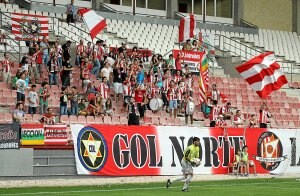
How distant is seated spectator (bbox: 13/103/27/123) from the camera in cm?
3107

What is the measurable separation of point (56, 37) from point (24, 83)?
7957mm

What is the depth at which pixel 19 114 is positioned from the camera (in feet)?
103

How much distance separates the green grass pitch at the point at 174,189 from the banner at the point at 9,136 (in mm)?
1593

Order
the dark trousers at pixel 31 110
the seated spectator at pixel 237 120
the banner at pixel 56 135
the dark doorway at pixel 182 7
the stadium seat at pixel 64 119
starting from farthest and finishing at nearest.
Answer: the dark doorway at pixel 182 7, the seated spectator at pixel 237 120, the stadium seat at pixel 64 119, the dark trousers at pixel 31 110, the banner at pixel 56 135

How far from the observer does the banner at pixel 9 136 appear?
92.9 feet

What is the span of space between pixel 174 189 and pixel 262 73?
11.8 meters

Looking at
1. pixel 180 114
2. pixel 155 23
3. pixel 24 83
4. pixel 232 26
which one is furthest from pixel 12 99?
pixel 232 26

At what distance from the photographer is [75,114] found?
3469 centimetres

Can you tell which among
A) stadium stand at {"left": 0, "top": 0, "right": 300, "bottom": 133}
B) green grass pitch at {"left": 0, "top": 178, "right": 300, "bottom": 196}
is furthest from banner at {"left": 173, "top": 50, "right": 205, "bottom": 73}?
green grass pitch at {"left": 0, "top": 178, "right": 300, "bottom": 196}

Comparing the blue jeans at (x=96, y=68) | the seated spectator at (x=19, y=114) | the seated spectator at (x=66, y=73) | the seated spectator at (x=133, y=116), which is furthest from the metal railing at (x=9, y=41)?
the seated spectator at (x=19, y=114)

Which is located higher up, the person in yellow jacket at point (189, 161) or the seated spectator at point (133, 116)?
the seated spectator at point (133, 116)

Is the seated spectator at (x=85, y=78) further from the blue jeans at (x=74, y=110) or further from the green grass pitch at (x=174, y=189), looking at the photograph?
the green grass pitch at (x=174, y=189)

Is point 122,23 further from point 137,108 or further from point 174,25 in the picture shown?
point 137,108

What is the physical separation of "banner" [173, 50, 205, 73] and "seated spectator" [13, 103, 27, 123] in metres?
12.7
